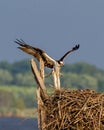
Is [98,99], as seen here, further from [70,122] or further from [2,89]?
[2,89]

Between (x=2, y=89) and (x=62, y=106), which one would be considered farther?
(x=2, y=89)

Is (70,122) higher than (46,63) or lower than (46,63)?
lower

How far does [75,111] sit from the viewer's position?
15.0m

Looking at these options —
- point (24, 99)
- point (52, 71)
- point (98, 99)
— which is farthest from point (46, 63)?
point (24, 99)

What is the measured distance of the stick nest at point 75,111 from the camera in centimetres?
1488

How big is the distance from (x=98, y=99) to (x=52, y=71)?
1139mm

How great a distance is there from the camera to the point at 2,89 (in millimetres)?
105375

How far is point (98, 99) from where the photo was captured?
15.1 meters

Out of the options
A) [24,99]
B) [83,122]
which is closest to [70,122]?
[83,122]

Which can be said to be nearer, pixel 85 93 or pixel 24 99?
pixel 85 93

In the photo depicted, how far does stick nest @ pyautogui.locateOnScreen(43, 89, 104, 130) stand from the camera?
48.8 feet

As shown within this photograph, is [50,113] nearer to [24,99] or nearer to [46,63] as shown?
[46,63]

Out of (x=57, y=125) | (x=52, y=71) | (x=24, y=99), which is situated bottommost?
(x=57, y=125)

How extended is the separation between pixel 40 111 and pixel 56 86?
552 mm
